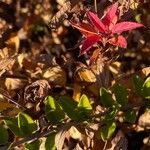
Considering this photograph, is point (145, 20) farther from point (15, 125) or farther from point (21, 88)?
point (15, 125)

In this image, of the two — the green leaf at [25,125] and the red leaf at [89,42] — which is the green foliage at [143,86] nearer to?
the red leaf at [89,42]

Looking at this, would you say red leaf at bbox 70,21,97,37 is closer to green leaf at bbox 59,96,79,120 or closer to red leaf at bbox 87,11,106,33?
red leaf at bbox 87,11,106,33

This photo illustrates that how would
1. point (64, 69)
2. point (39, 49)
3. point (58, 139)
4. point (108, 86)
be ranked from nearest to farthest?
point (58, 139) < point (108, 86) < point (64, 69) < point (39, 49)

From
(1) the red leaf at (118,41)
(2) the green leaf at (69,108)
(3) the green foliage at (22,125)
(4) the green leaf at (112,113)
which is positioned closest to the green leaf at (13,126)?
(3) the green foliage at (22,125)

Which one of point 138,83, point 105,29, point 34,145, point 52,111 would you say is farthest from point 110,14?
point 34,145

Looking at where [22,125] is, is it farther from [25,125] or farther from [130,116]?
[130,116]

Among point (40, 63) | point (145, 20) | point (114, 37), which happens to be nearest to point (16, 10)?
point (40, 63)
